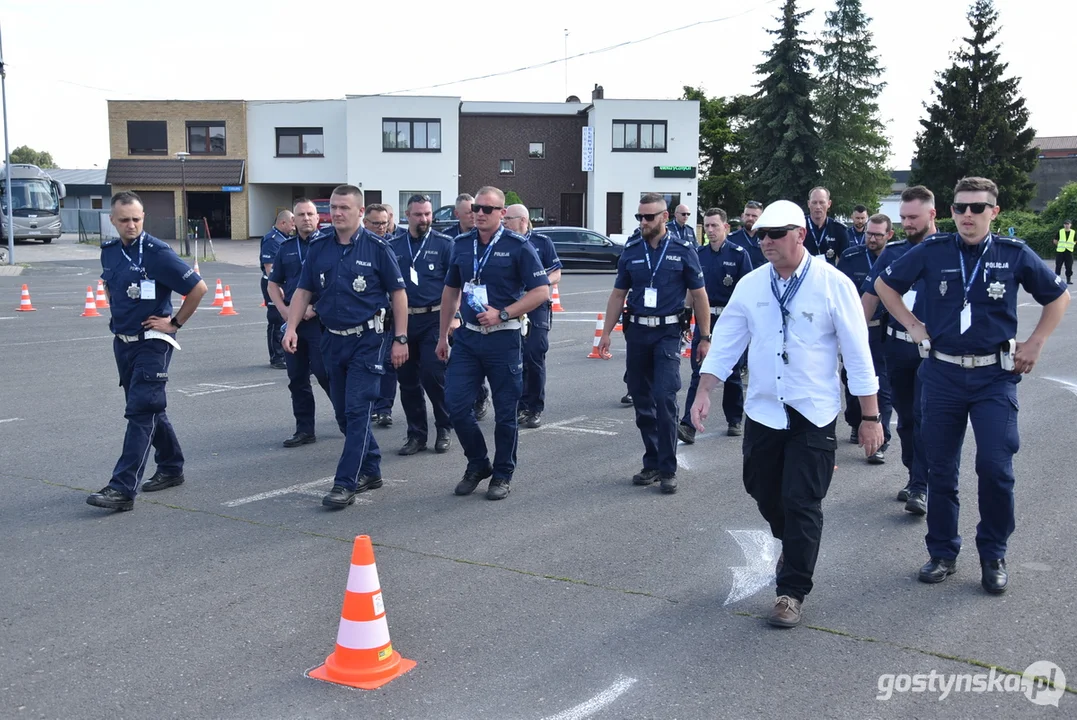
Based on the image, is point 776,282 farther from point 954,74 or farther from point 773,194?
point 954,74

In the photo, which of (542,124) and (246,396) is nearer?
(246,396)

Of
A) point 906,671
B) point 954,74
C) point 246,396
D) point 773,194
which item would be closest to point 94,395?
point 246,396

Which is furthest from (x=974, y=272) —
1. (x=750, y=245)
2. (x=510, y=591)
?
(x=750, y=245)

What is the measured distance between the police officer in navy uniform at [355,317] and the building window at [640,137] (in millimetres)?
43449

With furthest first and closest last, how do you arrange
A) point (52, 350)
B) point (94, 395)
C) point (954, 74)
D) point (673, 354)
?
point (954, 74)
point (52, 350)
point (94, 395)
point (673, 354)

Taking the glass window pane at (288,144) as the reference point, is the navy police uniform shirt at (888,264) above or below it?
below

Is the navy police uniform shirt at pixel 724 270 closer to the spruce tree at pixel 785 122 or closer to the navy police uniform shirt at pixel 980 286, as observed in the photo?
the navy police uniform shirt at pixel 980 286

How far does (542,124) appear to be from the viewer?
50.9 meters

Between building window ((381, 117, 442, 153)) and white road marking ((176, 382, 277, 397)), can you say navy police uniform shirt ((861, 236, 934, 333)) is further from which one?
building window ((381, 117, 442, 153))

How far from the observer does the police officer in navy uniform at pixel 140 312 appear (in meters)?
6.94

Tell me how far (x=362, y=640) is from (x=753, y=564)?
249cm

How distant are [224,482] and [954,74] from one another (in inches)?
2546

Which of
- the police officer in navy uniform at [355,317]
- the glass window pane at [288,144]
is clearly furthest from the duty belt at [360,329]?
the glass window pane at [288,144]

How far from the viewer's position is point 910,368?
720 cm
